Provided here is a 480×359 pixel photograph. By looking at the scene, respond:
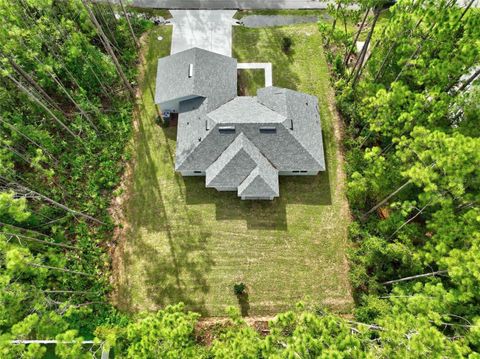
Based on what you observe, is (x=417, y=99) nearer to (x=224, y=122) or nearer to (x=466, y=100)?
(x=466, y=100)

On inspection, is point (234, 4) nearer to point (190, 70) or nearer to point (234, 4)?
point (234, 4)

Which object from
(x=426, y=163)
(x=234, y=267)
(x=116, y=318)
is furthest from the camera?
(x=234, y=267)

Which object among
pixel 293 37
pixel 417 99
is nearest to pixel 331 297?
pixel 417 99

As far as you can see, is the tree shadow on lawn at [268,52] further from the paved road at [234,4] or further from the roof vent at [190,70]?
the roof vent at [190,70]

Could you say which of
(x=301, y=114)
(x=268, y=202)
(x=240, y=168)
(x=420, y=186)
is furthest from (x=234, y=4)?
(x=420, y=186)

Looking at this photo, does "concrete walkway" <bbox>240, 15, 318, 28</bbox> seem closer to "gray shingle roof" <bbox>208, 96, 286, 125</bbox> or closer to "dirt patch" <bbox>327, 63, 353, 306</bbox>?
"dirt patch" <bbox>327, 63, 353, 306</bbox>

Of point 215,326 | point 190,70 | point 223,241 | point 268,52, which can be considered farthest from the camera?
point 268,52

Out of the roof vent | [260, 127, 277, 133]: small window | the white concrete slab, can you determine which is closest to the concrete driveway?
the white concrete slab

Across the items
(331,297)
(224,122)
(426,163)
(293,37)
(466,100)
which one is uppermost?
(293,37)
